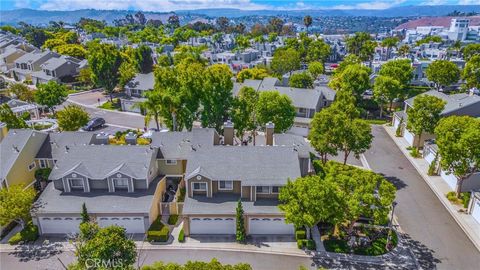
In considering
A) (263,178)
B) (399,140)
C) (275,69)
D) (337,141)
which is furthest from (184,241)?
(275,69)

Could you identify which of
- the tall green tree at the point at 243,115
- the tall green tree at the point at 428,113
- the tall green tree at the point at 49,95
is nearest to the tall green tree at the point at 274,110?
the tall green tree at the point at 243,115

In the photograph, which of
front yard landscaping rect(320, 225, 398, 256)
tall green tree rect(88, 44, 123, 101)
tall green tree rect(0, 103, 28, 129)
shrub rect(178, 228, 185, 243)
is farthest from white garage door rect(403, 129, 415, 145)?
tall green tree rect(88, 44, 123, 101)

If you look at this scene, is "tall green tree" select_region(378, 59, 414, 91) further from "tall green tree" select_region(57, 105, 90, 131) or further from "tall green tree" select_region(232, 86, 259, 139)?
"tall green tree" select_region(57, 105, 90, 131)

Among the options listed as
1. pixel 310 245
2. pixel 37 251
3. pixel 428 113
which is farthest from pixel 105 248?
pixel 428 113

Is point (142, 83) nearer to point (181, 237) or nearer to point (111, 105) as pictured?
point (111, 105)

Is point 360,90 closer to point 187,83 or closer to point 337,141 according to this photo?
point 337,141
